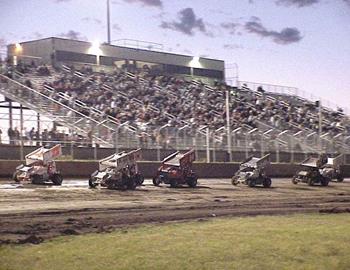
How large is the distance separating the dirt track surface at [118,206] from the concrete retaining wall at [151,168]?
269 cm

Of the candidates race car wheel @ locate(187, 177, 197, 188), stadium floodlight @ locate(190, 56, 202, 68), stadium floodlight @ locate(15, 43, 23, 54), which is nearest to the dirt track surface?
race car wheel @ locate(187, 177, 197, 188)

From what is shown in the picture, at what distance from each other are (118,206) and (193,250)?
7.09 meters

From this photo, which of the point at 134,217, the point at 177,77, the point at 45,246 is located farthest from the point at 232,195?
the point at 177,77

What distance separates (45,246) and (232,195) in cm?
1219

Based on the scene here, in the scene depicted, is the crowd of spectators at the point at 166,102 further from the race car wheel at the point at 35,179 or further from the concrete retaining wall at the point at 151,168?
the race car wheel at the point at 35,179

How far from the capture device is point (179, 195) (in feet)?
63.6

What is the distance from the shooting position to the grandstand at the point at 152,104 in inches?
1223

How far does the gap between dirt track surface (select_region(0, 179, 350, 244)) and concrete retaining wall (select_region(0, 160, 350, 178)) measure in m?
2.69

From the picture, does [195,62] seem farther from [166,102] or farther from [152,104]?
[152,104]

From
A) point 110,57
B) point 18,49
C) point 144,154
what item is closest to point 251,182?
point 144,154

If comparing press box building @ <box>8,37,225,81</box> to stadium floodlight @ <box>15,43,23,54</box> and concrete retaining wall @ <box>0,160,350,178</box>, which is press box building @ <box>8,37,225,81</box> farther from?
concrete retaining wall @ <box>0,160,350,178</box>

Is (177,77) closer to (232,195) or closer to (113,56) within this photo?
(113,56)

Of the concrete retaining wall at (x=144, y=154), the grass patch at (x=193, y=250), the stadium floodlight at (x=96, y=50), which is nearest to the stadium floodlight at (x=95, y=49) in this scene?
the stadium floodlight at (x=96, y=50)

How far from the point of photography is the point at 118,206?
49.7ft
